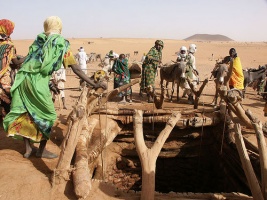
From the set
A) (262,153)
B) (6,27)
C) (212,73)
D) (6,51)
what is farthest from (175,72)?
(262,153)

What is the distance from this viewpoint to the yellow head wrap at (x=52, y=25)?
3.27m

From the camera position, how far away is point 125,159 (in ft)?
19.4

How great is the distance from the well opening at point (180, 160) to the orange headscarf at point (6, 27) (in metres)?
2.77

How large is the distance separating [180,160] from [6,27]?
4295 millimetres

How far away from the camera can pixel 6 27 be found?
4172 millimetres

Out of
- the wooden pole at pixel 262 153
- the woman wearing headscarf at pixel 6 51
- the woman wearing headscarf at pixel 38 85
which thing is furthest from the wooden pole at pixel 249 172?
the woman wearing headscarf at pixel 6 51

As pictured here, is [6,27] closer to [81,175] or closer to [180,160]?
[81,175]

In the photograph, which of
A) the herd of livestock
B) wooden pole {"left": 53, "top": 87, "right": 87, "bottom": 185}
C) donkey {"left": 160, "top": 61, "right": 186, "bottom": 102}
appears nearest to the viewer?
wooden pole {"left": 53, "top": 87, "right": 87, "bottom": 185}

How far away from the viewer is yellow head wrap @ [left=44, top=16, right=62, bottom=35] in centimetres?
327

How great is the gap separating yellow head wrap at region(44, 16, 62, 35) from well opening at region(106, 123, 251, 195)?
280 cm

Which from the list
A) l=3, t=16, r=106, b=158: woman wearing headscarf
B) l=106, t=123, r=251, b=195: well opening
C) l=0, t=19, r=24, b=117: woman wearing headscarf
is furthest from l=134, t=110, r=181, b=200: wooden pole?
l=106, t=123, r=251, b=195: well opening

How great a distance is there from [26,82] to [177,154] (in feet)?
12.4

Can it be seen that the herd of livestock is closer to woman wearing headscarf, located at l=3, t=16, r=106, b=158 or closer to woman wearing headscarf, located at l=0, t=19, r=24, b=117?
woman wearing headscarf, located at l=0, t=19, r=24, b=117

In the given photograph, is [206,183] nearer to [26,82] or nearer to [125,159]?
[125,159]
